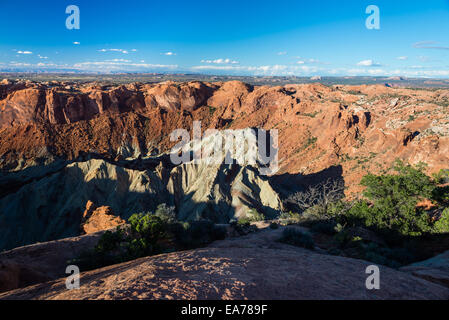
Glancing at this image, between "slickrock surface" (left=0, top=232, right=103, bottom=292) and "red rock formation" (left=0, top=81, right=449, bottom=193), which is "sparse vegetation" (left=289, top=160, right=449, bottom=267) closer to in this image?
"slickrock surface" (left=0, top=232, right=103, bottom=292)

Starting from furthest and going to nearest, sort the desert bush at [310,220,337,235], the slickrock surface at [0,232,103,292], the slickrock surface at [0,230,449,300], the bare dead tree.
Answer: the bare dead tree
the desert bush at [310,220,337,235]
the slickrock surface at [0,232,103,292]
the slickrock surface at [0,230,449,300]

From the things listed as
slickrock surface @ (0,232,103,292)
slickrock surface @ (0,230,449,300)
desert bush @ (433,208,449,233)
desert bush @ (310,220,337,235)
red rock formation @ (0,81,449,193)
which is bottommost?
desert bush @ (310,220,337,235)

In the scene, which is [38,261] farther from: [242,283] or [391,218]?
[391,218]

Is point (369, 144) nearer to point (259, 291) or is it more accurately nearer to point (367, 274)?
point (367, 274)

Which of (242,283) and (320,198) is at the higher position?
(242,283)

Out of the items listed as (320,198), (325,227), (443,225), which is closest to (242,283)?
(325,227)

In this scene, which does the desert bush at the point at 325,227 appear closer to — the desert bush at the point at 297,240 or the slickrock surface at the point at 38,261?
the desert bush at the point at 297,240

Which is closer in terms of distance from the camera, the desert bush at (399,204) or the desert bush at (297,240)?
the desert bush at (297,240)

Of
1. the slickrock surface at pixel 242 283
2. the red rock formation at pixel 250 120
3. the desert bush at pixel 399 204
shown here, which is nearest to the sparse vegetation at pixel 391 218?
the desert bush at pixel 399 204

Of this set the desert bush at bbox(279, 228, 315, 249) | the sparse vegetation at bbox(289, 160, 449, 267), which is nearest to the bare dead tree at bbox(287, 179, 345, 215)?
the sparse vegetation at bbox(289, 160, 449, 267)
